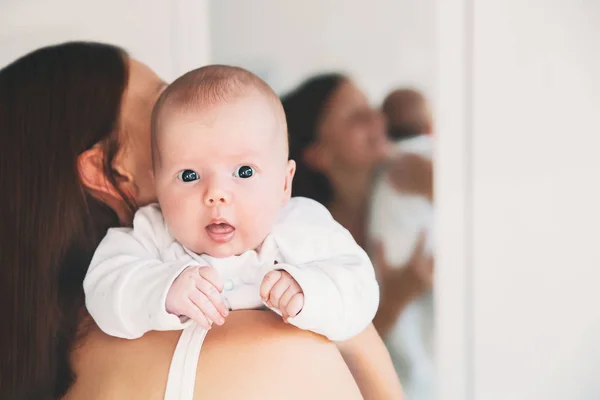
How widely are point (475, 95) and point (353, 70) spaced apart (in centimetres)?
21

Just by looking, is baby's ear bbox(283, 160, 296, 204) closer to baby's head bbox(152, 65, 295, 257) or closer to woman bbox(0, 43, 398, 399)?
baby's head bbox(152, 65, 295, 257)

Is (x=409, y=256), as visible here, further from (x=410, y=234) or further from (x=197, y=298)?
(x=197, y=298)

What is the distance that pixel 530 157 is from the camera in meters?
1.05

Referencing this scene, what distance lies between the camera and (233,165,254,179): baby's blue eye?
36.2 inches

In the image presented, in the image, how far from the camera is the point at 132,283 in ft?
2.91

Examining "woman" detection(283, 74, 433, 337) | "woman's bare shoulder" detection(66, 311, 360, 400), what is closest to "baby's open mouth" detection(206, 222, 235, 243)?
"woman's bare shoulder" detection(66, 311, 360, 400)

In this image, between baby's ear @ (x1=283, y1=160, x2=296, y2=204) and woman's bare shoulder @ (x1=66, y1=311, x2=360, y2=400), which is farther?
baby's ear @ (x1=283, y1=160, x2=296, y2=204)

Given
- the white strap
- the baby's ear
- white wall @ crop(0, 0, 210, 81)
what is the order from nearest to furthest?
the white strap, the baby's ear, white wall @ crop(0, 0, 210, 81)

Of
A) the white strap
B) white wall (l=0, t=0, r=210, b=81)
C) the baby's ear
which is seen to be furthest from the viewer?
white wall (l=0, t=0, r=210, b=81)

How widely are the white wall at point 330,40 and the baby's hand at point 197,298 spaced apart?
39cm

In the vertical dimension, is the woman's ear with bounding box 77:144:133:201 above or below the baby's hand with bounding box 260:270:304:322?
above

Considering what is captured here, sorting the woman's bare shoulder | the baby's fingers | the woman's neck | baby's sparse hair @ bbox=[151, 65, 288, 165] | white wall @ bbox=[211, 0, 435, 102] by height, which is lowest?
the woman's bare shoulder

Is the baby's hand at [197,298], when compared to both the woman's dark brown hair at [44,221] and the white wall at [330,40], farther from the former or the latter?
the white wall at [330,40]

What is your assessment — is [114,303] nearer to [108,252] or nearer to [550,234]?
[108,252]
